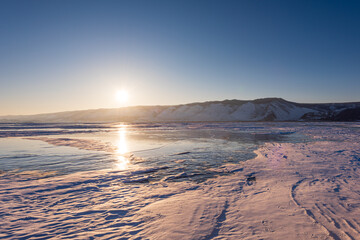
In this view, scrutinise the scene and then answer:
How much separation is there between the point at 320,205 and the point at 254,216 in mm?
1661

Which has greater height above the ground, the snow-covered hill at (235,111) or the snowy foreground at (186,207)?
the snow-covered hill at (235,111)

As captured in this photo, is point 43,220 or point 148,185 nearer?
point 43,220

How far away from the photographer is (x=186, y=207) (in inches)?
178

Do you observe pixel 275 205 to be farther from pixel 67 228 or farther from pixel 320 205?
pixel 67 228

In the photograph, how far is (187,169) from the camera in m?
7.93

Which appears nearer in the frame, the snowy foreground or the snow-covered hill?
the snowy foreground

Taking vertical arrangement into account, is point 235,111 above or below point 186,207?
above

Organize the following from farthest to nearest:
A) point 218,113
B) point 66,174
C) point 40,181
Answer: point 218,113, point 66,174, point 40,181

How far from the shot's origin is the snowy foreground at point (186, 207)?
3.52 metres

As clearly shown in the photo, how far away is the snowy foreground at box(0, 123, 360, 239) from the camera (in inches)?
138

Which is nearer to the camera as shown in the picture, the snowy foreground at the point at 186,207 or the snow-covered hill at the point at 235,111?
the snowy foreground at the point at 186,207

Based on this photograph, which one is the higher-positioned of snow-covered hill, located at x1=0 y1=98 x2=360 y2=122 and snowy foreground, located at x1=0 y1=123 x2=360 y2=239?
snow-covered hill, located at x1=0 y1=98 x2=360 y2=122

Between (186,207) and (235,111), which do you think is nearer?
(186,207)

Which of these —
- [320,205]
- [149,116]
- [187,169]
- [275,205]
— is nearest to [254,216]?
[275,205]
